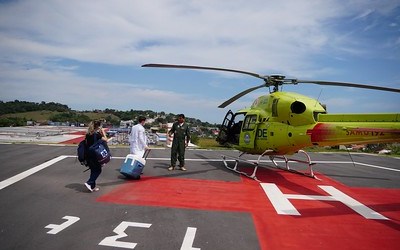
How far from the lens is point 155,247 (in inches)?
160

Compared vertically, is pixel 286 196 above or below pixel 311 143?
below

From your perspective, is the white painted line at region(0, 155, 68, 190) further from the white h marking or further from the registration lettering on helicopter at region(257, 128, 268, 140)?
the registration lettering on helicopter at region(257, 128, 268, 140)

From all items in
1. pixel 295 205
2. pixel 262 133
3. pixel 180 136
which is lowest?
pixel 295 205

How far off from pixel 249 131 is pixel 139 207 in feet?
17.1

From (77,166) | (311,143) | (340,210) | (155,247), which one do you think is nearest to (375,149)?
(311,143)

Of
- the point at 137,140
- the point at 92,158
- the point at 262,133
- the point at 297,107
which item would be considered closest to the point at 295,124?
the point at 297,107

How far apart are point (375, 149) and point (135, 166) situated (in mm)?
22377

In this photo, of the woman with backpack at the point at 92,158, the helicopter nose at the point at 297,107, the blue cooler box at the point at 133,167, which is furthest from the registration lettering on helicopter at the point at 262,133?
the woman with backpack at the point at 92,158

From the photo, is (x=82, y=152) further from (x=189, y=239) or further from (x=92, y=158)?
(x=189, y=239)

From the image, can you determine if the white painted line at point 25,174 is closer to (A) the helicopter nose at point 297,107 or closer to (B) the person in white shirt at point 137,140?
(B) the person in white shirt at point 137,140

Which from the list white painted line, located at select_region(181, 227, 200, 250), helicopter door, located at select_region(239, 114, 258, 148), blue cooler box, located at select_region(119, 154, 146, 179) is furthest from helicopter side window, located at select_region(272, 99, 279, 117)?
white painted line, located at select_region(181, 227, 200, 250)

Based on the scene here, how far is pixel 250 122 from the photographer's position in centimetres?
998

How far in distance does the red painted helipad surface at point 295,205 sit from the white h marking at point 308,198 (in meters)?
0.02

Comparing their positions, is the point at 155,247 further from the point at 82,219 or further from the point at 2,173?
the point at 2,173
